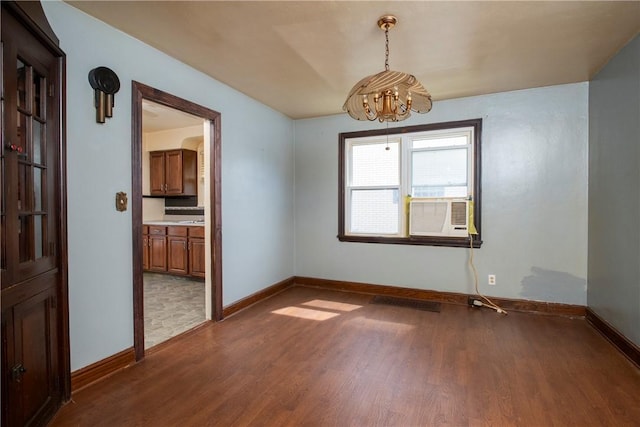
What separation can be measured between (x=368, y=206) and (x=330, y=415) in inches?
113

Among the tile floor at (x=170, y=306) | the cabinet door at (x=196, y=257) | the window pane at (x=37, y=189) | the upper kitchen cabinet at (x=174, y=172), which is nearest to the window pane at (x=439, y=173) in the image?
the tile floor at (x=170, y=306)

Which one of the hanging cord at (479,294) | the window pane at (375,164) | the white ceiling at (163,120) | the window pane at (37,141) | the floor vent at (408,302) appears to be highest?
the white ceiling at (163,120)

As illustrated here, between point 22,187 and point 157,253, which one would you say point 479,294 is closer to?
point 22,187

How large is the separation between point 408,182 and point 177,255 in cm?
364

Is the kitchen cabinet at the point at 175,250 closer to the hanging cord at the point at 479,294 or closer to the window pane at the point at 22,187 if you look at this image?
the window pane at the point at 22,187

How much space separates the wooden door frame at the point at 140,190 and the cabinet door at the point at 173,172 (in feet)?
8.99

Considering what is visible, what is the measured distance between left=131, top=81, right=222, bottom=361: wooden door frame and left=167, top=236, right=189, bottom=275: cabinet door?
1976mm

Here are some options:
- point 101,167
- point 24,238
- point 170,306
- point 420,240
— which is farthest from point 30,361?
point 420,240

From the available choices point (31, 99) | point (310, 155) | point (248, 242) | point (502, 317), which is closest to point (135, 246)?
point (31, 99)

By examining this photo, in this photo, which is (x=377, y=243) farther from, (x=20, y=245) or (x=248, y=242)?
(x=20, y=245)

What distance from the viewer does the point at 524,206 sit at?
349 cm

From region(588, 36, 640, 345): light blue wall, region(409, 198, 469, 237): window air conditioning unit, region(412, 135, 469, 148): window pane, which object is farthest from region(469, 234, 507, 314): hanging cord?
region(412, 135, 469, 148): window pane

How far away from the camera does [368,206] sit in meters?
4.30

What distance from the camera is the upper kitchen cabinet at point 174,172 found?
5574 millimetres
